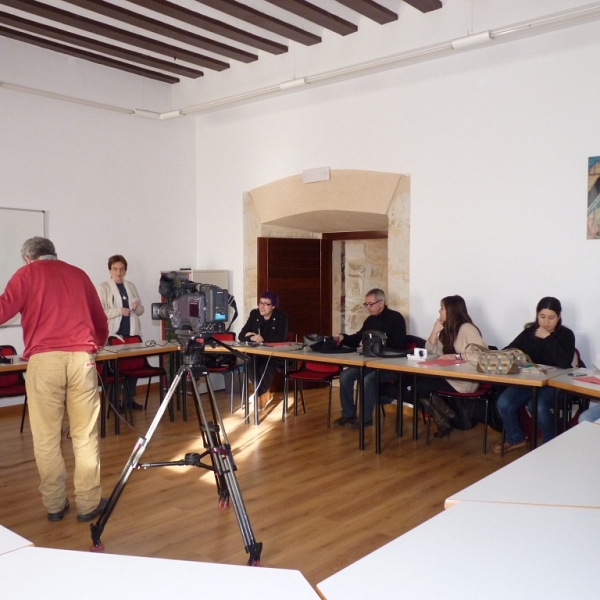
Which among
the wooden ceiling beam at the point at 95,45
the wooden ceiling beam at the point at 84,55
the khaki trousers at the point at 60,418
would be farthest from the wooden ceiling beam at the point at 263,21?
the khaki trousers at the point at 60,418

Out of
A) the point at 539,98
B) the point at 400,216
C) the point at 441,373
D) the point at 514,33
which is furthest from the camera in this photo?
the point at 400,216

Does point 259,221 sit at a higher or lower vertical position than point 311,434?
higher

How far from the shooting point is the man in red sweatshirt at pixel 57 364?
3.35 m

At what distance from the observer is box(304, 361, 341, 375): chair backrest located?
19.0 ft

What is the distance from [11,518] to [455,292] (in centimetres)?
402

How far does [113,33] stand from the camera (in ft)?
19.8

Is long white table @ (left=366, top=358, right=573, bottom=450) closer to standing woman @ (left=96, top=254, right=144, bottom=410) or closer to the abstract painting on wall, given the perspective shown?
the abstract painting on wall

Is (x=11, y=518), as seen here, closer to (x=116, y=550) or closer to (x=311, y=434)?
(x=116, y=550)

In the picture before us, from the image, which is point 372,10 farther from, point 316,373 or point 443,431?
point 443,431

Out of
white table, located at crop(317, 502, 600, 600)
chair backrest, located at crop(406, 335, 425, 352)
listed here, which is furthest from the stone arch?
white table, located at crop(317, 502, 600, 600)

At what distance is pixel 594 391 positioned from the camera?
3701mm

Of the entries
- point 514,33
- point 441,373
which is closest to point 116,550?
point 441,373

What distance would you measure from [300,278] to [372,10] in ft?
10.3

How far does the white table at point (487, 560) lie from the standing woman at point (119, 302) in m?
5.10
